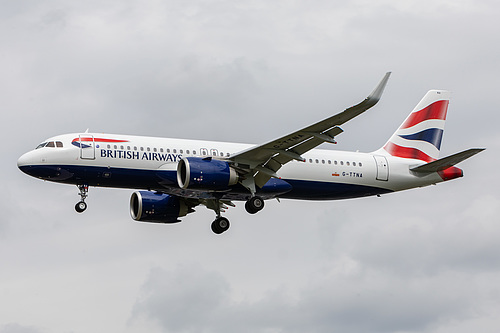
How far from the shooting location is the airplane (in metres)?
48.7

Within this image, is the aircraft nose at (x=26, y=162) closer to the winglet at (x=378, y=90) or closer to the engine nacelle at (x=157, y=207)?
the engine nacelle at (x=157, y=207)

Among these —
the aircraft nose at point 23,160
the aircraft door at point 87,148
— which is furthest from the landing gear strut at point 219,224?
the aircraft nose at point 23,160

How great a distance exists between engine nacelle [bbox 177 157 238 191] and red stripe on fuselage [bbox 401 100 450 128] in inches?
574

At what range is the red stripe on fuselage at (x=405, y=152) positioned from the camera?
57.1 meters

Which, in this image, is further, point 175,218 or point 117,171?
point 175,218

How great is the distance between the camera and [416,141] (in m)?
58.2

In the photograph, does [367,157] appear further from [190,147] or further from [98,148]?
[98,148]

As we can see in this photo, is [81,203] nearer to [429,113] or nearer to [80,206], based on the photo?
[80,206]

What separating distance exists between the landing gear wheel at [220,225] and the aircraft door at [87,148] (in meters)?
9.29

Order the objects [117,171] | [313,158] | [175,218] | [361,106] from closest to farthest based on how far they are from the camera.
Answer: [361,106] < [117,171] < [313,158] < [175,218]

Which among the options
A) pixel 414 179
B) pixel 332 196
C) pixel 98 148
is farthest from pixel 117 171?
pixel 414 179

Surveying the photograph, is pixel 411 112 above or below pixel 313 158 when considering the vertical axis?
above

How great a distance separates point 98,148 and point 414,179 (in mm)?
17711

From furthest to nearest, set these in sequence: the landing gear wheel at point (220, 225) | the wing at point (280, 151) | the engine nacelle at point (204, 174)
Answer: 1. the landing gear wheel at point (220, 225)
2. the engine nacelle at point (204, 174)
3. the wing at point (280, 151)
